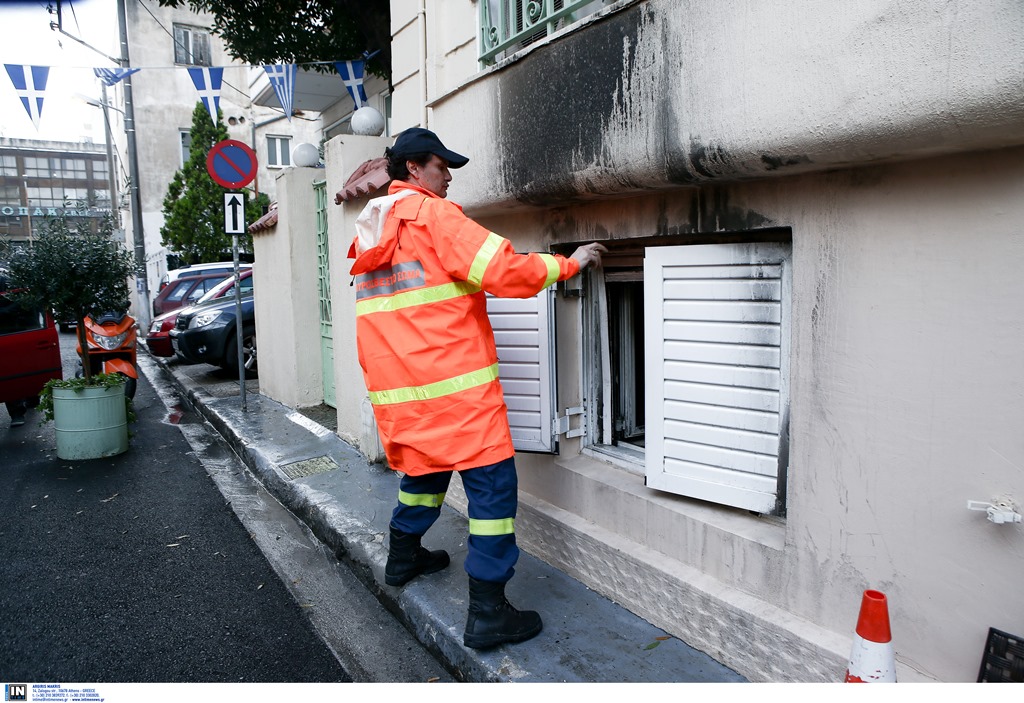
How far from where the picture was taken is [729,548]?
2715mm

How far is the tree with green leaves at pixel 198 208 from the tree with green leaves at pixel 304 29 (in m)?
12.4

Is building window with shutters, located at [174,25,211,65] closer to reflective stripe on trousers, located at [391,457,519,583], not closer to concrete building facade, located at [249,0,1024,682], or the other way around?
concrete building facade, located at [249,0,1024,682]

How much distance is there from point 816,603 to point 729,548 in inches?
14.8

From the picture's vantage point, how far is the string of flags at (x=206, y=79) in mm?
8273

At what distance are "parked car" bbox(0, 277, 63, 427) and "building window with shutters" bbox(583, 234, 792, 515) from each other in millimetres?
6917

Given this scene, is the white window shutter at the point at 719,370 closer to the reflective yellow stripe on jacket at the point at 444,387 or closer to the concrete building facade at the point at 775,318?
the concrete building facade at the point at 775,318

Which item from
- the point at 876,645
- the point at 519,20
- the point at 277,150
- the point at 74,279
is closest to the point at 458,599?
the point at 876,645

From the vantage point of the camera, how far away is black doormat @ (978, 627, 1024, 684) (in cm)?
186

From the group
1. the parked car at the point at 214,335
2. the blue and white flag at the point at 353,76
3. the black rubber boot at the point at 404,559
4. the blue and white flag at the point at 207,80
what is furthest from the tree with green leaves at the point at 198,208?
the black rubber boot at the point at 404,559

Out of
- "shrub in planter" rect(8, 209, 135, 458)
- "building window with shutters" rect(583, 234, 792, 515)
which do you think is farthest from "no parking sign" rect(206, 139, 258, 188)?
"building window with shutters" rect(583, 234, 792, 515)

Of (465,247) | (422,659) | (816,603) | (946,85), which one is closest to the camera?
(946,85)

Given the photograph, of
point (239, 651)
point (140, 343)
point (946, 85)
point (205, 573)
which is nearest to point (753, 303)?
point (946, 85)

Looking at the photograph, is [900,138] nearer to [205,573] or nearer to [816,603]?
[816,603]

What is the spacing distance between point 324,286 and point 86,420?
8.32 ft
